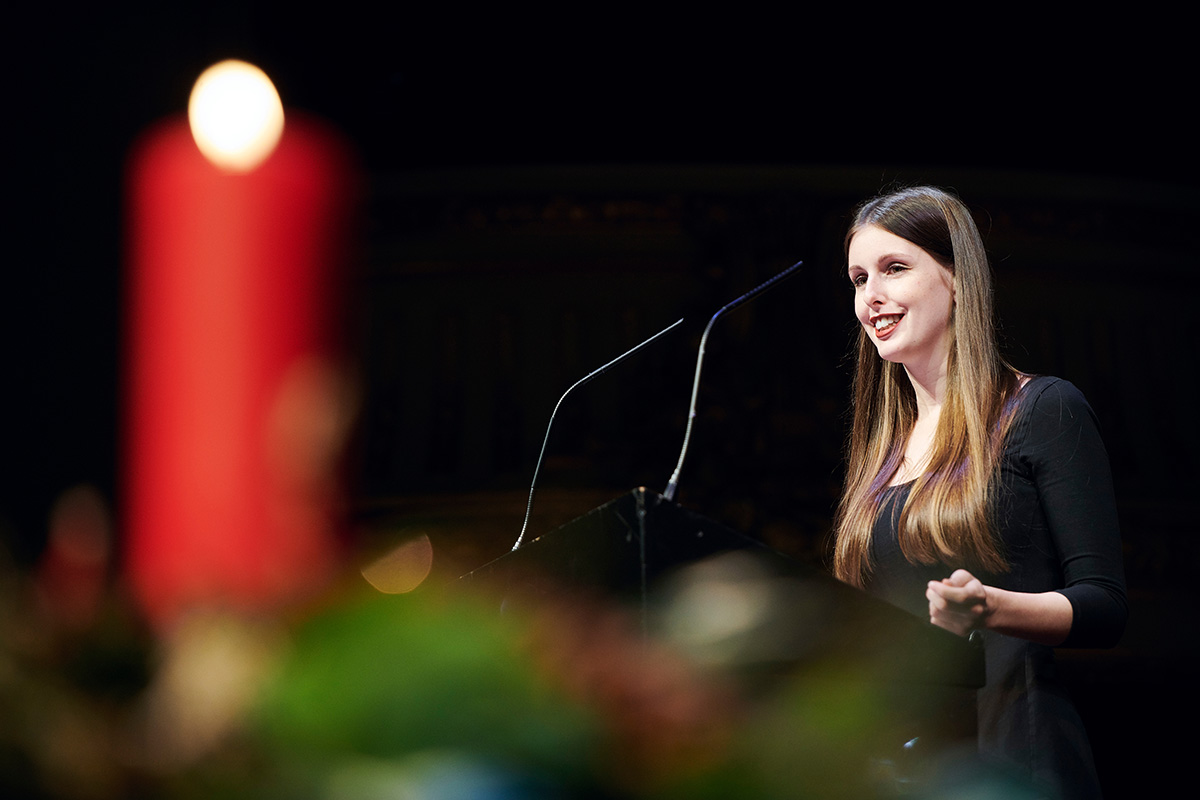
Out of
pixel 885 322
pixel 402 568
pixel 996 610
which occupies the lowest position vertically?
pixel 996 610

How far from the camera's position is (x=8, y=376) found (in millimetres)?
1471

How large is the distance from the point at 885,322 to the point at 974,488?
0.82ft

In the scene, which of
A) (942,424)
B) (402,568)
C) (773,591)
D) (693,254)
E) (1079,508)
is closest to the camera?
(402,568)

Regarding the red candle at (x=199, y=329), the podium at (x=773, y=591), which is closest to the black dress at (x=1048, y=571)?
the podium at (x=773, y=591)

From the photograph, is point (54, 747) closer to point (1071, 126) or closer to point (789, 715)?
point (789, 715)

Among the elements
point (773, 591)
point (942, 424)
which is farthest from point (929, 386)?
point (773, 591)

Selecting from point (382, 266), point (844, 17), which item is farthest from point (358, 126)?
point (844, 17)

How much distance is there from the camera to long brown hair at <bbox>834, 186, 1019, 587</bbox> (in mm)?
1201

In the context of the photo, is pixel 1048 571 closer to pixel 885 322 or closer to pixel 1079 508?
pixel 1079 508

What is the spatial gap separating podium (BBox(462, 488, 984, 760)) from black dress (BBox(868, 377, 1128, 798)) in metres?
0.28

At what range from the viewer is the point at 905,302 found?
1.34m

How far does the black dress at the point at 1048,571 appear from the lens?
1.07 metres

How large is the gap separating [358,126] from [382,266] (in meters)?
0.44

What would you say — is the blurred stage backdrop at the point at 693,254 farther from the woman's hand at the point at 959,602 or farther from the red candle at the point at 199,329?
the woman's hand at the point at 959,602
